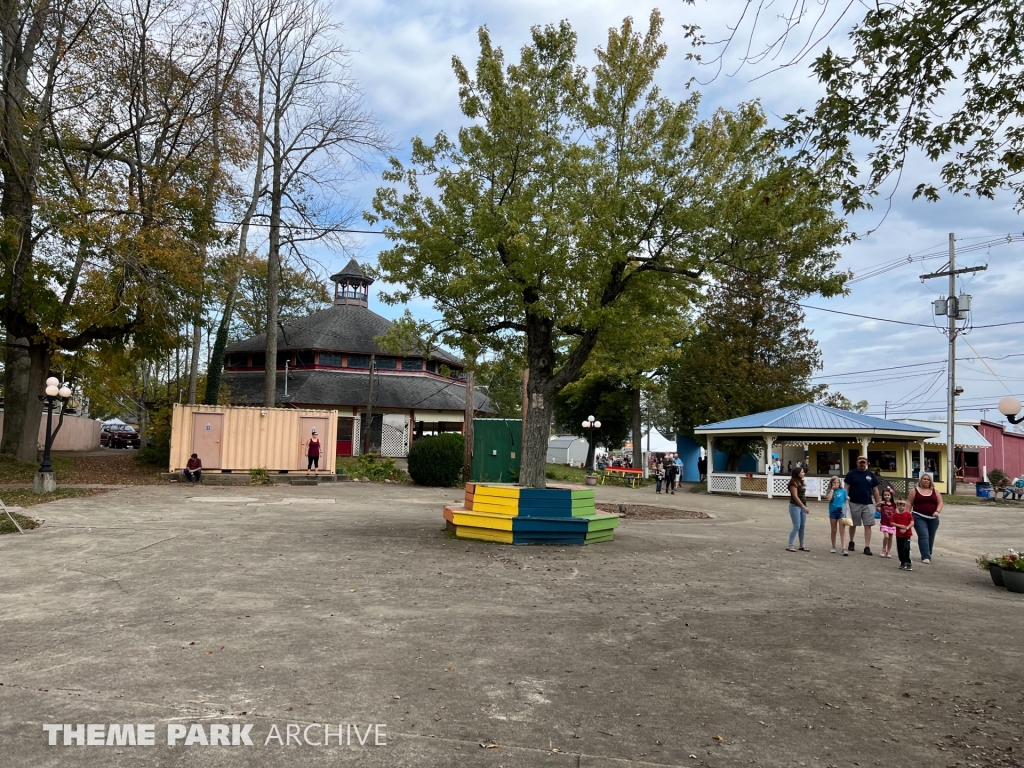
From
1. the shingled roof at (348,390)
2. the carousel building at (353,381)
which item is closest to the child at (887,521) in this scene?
the shingled roof at (348,390)

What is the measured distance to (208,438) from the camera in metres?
23.4

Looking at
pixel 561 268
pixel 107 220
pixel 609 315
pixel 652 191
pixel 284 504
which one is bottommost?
pixel 284 504

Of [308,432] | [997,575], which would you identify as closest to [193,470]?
[308,432]

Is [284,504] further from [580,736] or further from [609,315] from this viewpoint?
[580,736]

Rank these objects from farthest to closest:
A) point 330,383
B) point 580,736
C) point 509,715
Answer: point 330,383
point 509,715
point 580,736

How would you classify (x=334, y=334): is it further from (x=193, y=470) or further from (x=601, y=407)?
(x=193, y=470)

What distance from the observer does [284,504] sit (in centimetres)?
1683

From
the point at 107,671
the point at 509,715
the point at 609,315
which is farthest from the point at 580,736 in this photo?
the point at 609,315

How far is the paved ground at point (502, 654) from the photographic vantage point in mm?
3947

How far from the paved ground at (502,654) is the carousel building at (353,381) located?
28966mm

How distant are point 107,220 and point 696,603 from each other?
20.0 m

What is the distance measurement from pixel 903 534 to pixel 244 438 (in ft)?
65.3

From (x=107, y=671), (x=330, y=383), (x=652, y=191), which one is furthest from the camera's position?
(x=330, y=383)

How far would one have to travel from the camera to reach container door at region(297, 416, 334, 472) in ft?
81.6
